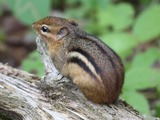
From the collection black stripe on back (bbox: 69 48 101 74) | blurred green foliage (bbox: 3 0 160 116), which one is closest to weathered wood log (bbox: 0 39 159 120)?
black stripe on back (bbox: 69 48 101 74)

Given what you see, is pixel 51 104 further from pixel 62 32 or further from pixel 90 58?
pixel 62 32

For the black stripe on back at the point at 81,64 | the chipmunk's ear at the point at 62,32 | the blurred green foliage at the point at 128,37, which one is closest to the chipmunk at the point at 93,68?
the black stripe on back at the point at 81,64

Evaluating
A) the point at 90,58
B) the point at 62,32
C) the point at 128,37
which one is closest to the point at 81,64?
the point at 90,58

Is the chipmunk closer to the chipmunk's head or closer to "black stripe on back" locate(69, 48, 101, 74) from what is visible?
"black stripe on back" locate(69, 48, 101, 74)

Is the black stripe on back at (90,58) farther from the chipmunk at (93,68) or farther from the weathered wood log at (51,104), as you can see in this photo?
the weathered wood log at (51,104)

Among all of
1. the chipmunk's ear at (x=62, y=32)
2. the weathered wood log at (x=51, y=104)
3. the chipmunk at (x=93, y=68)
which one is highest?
the chipmunk's ear at (x=62, y=32)

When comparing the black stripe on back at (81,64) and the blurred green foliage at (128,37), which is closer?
the black stripe on back at (81,64)
